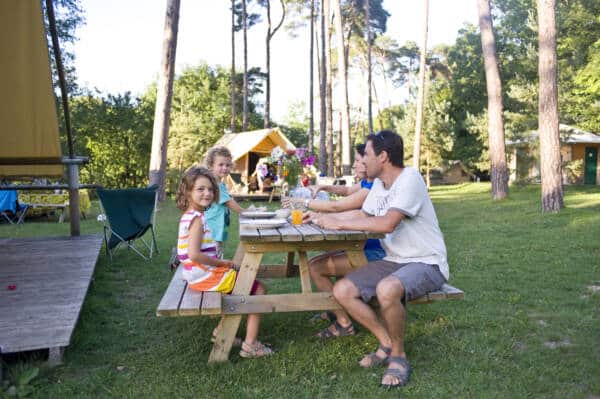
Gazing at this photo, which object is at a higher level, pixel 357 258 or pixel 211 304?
pixel 357 258

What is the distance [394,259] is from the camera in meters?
3.10

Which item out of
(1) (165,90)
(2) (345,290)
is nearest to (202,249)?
(2) (345,290)

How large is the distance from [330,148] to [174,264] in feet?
54.8

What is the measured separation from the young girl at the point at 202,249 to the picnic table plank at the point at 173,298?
101 millimetres

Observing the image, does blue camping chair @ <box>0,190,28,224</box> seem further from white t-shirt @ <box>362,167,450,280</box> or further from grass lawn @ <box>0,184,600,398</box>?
white t-shirt @ <box>362,167,450,280</box>

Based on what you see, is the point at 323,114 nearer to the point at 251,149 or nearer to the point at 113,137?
the point at 251,149

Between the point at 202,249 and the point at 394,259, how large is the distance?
3.91ft

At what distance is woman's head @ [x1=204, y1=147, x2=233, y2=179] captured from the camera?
3.84m

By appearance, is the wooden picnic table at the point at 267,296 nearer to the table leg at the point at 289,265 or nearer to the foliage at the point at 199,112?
the table leg at the point at 289,265

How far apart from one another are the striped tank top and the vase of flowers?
5.11 feet

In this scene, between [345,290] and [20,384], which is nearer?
[20,384]

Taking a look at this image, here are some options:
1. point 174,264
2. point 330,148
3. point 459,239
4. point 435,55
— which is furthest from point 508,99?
point 174,264

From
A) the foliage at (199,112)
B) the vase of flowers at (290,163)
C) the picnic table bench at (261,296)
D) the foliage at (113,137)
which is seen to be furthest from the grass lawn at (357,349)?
the foliage at (199,112)

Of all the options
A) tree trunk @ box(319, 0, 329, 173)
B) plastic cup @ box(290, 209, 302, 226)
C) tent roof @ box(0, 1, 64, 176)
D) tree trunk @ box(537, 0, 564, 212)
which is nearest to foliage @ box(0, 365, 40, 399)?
plastic cup @ box(290, 209, 302, 226)
